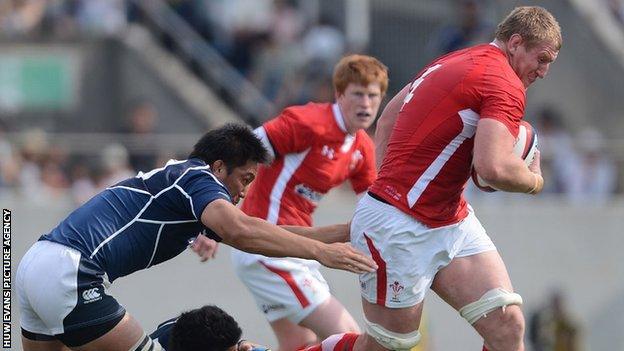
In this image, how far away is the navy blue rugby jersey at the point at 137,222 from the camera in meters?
6.58

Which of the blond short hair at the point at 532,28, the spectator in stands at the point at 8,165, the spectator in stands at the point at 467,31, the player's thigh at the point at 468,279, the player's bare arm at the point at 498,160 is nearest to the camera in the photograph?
the player's bare arm at the point at 498,160

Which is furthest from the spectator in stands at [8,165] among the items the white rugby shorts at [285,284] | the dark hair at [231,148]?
the dark hair at [231,148]

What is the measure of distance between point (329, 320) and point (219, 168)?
2.05 meters

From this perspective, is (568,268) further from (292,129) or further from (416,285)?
(416,285)

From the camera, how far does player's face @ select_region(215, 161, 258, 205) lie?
669 cm

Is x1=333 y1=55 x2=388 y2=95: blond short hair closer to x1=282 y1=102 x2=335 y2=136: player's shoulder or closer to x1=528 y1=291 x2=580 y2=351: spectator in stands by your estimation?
x1=282 y1=102 x2=335 y2=136: player's shoulder

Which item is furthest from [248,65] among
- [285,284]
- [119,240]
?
[119,240]

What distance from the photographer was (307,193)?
28.4ft

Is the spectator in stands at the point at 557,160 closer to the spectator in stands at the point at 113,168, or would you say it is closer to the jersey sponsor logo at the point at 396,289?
the spectator in stands at the point at 113,168

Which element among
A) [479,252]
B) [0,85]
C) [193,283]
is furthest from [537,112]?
[479,252]

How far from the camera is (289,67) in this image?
15.8 m

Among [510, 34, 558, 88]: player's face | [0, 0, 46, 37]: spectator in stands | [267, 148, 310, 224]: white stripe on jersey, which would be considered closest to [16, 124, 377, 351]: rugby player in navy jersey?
[510, 34, 558, 88]: player's face

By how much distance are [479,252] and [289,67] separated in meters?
8.94

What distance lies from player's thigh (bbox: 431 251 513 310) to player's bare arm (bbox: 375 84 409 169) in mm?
808
